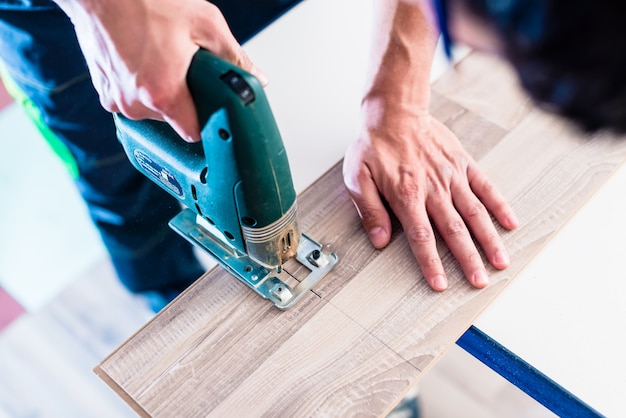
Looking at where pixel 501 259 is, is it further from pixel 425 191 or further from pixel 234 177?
pixel 234 177

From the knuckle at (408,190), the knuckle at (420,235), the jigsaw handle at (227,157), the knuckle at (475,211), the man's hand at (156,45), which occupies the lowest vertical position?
the knuckle at (420,235)

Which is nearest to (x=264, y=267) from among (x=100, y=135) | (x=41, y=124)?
(x=100, y=135)

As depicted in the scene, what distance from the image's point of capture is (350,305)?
1.16 m

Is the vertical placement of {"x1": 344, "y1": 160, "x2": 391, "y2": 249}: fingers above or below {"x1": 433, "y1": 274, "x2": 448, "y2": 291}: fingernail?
above

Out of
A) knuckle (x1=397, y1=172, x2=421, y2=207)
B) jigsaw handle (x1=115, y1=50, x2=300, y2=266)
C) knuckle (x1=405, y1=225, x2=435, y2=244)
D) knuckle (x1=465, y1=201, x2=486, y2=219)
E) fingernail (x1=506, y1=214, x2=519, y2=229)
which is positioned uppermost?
jigsaw handle (x1=115, y1=50, x2=300, y2=266)

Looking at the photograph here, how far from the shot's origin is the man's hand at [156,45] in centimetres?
91

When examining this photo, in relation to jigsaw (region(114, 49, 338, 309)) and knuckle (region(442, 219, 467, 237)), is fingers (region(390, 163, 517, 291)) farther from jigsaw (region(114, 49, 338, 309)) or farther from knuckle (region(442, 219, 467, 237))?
jigsaw (region(114, 49, 338, 309))

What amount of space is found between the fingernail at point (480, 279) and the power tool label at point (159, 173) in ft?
1.80

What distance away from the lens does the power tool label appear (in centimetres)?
112

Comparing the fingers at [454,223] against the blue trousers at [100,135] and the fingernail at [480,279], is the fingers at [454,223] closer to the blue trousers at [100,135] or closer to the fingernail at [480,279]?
the fingernail at [480,279]

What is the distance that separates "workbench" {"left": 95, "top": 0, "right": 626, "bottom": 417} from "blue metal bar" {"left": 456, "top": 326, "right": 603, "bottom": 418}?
14 millimetres

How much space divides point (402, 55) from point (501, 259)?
47cm

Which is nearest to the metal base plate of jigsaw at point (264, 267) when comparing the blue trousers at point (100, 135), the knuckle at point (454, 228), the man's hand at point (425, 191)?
the man's hand at point (425, 191)

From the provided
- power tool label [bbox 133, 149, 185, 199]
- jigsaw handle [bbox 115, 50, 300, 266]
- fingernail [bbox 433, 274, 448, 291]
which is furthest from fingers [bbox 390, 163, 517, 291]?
power tool label [bbox 133, 149, 185, 199]
